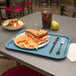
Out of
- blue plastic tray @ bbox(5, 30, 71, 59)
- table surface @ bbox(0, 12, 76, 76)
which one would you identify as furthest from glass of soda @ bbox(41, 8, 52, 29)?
blue plastic tray @ bbox(5, 30, 71, 59)

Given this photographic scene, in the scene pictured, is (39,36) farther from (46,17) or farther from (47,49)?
(46,17)

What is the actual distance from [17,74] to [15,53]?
28cm

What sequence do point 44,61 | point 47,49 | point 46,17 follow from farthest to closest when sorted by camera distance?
point 46,17, point 47,49, point 44,61

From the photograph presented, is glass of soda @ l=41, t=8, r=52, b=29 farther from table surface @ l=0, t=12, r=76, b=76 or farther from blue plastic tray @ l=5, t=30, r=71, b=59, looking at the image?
blue plastic tray @ l=5, t=30, r=71, b=59

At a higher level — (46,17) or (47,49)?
(46,17)

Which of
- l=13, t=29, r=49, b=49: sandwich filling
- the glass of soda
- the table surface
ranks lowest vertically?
the table surface

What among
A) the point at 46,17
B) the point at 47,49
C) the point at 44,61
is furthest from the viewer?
the point at 46,17

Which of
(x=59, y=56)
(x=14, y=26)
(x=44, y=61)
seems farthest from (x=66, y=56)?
(x=14, y=26)

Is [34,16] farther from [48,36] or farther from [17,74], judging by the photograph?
[17,74]

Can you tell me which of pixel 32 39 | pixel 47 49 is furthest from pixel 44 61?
pixel 32 39

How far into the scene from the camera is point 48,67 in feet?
2.73

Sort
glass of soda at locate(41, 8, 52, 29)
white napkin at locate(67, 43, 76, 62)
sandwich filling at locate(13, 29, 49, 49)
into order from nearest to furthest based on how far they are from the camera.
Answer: white napkin at locate(67, 43, 76, 62), sandwich filling at locate(13, 29, 49, 49), glass of soda at locate(41, 8, 52, 29)

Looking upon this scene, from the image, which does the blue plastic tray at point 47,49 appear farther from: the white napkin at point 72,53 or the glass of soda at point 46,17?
the glass of soda at point 46,17

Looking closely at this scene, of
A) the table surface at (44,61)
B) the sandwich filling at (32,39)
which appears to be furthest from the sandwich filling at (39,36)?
the table surface at (44,61)
